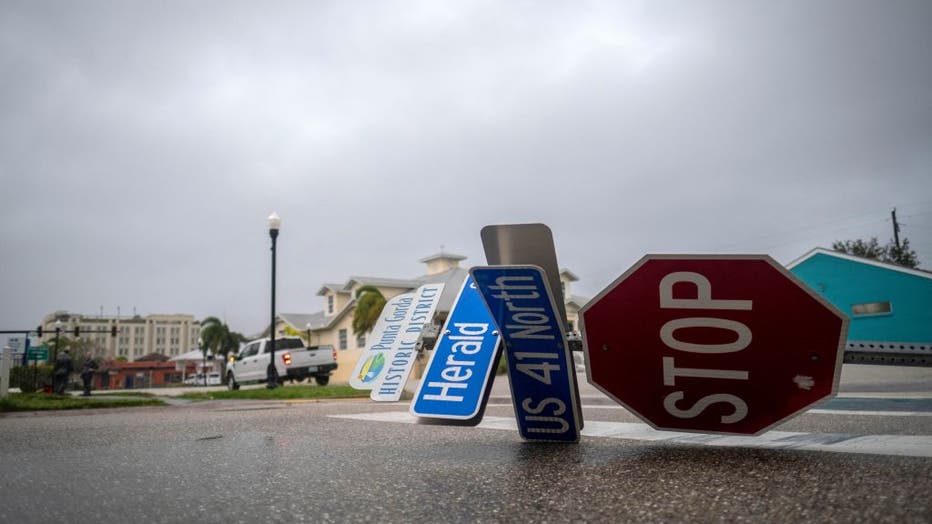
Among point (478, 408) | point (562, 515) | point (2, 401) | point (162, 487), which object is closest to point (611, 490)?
point (562, 515)

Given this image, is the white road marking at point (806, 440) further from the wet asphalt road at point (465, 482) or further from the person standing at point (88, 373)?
the person standing at point (88, 373)

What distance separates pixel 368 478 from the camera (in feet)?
9.77

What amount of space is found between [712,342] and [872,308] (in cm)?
2359

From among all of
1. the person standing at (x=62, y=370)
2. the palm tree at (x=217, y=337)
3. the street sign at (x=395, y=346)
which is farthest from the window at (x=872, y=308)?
the palm tree at (x=217, y=337)

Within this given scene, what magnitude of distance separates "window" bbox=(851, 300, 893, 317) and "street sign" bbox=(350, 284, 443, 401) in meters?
22.5

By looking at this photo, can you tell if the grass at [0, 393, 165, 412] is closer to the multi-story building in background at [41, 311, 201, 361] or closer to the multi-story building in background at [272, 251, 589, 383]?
the multi-story building in background at [272, 251, 589, 383]

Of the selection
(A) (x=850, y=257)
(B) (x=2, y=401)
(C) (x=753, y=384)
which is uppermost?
(A) (x=850, y=257)

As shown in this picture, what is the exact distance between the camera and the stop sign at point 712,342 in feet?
9.86

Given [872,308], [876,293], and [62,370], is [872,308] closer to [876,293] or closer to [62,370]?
[876,293]

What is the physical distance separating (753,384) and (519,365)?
142cm

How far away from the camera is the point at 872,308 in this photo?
863 inches

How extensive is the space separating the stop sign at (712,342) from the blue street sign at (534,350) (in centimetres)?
27

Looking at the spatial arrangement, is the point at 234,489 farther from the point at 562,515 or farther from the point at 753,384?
the point at 753,384

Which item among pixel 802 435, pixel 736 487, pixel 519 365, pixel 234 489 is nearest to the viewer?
pixel 736 487
